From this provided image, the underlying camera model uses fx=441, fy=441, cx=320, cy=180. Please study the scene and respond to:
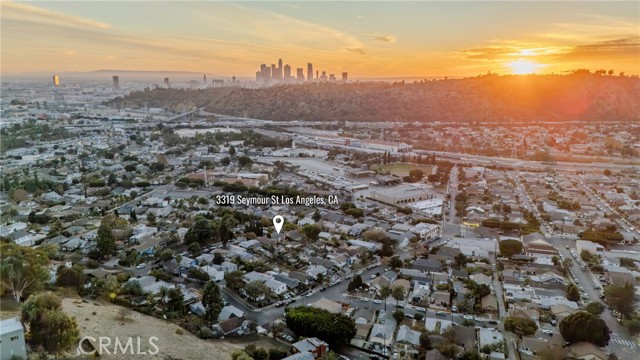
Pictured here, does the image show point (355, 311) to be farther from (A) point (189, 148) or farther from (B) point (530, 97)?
(B) point (530, 97)

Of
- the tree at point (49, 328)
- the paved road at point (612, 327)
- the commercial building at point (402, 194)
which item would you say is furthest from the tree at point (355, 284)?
the commercial building at point (402, 194)

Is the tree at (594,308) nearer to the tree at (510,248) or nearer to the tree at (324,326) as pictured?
the tree at (510,248)

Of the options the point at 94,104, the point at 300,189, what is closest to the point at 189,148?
the point at 300,189

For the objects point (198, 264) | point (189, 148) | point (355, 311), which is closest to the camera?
point (355, 311)

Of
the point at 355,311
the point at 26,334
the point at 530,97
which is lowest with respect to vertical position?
the point at 355,311

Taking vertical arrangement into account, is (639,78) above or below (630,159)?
above
